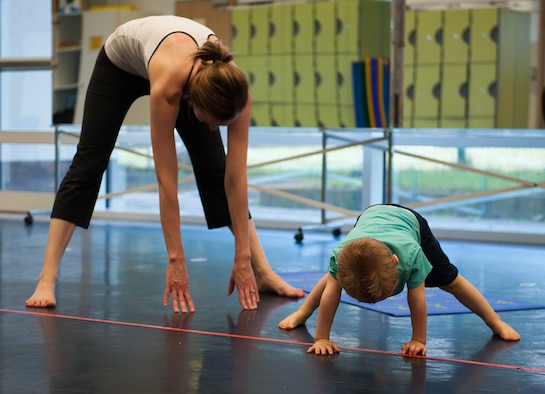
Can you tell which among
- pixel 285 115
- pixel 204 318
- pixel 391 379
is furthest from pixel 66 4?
pixel 391 379

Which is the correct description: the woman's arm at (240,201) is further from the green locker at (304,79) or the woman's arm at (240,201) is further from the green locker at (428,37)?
the green locker at (304,79)

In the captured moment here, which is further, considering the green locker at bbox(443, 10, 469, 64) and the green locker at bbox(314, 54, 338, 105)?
the green locker at bbox(314, 54, 338, 105)

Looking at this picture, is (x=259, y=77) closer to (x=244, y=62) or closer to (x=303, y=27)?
(x=244, y=62)

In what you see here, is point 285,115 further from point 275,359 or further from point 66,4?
point 275,359

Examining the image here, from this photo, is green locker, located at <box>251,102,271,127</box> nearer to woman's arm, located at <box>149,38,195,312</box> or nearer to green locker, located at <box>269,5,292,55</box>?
green locker, located at <box>269,5,292,55</box>

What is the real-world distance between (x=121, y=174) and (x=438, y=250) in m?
4.12

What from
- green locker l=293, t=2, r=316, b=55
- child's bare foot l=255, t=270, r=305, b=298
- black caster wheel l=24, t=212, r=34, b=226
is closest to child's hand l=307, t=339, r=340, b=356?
child's bare foot l=255, t=270, r=305, b=298

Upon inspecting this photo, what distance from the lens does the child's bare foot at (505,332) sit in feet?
7.41

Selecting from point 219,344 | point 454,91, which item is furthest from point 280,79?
point 219,344

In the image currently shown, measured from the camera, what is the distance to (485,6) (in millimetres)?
4250

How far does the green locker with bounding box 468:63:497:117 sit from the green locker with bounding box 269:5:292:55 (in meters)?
0.97

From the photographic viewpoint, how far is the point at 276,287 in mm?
2889

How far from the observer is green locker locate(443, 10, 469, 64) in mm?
4305

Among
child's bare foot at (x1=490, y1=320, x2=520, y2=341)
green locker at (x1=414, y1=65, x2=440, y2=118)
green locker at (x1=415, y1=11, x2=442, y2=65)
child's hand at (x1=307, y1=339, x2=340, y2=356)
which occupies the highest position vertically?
green locker at (x1=415, y1=11, x2=442, y2=65)
